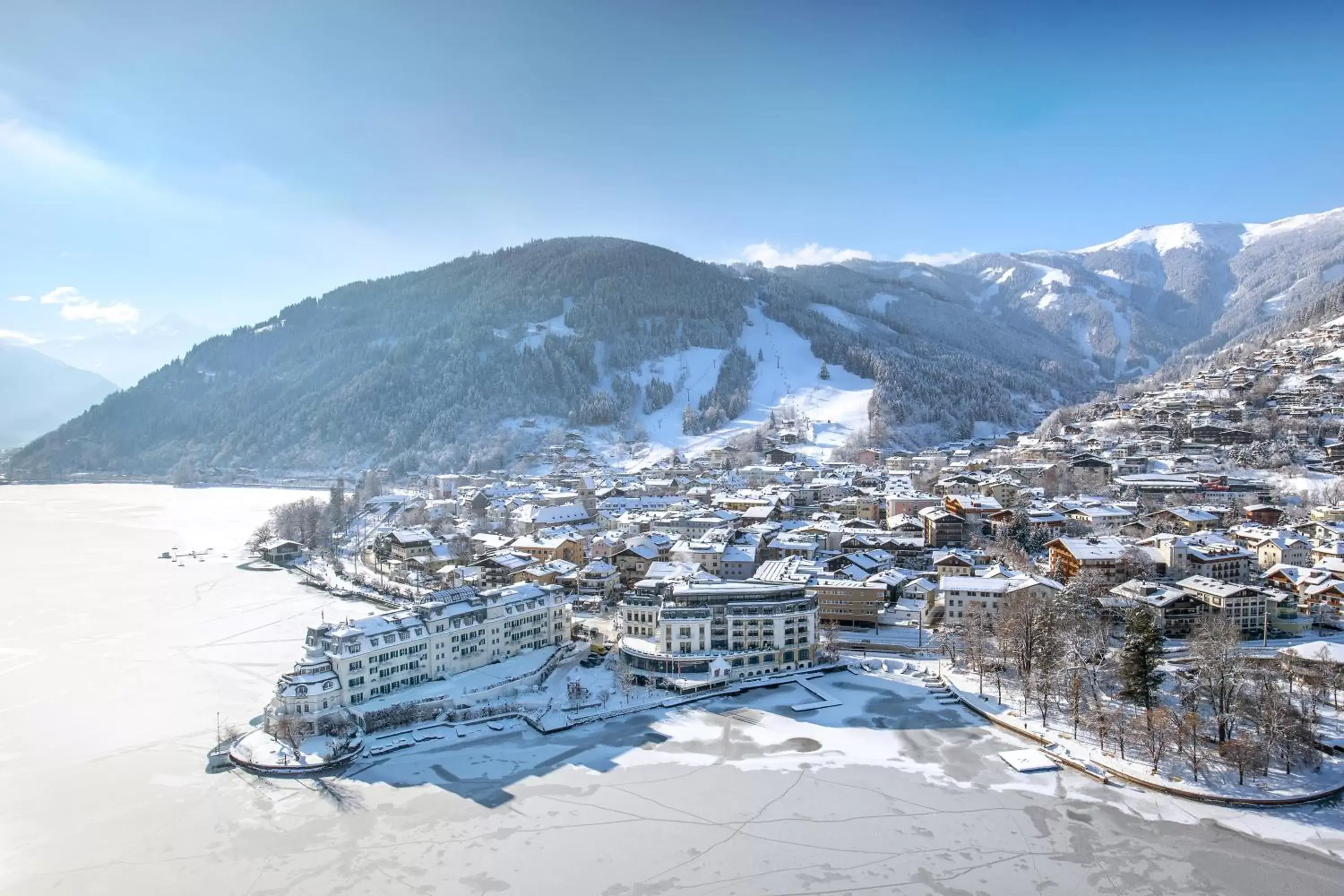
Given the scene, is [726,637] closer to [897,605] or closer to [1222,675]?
[897,605]

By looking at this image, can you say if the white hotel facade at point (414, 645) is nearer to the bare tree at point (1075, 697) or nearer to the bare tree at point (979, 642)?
the bare tree at point (979, 642)

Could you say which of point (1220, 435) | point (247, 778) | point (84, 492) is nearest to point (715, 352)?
point (1220, 435)

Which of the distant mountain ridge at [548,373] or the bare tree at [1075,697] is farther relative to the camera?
the distant mountain ridge at [548,373]

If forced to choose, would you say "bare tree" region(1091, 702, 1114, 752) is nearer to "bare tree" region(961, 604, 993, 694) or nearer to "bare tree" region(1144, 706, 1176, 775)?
"bare tree" region(1144, 706, 1176, 775)

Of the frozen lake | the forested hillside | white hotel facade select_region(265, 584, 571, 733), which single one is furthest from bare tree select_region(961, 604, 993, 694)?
the forested hillside

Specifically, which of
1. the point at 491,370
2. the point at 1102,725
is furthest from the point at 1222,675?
the point at 491,370

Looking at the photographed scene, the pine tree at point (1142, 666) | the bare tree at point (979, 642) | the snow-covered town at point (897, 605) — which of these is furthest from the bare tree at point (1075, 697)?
the bare tree at point (979, 642)
